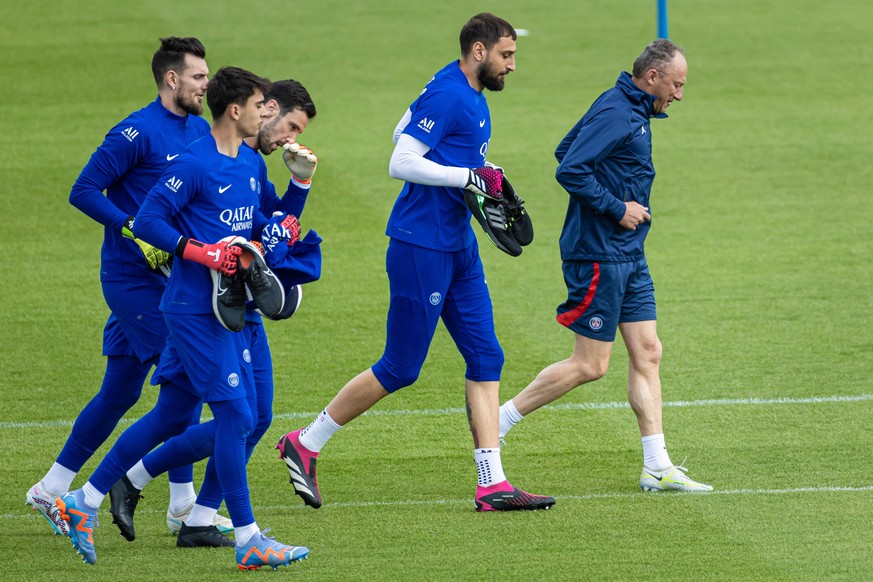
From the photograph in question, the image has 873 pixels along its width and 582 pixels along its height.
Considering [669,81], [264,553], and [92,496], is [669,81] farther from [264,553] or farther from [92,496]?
[92,496]

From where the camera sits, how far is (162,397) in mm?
5930

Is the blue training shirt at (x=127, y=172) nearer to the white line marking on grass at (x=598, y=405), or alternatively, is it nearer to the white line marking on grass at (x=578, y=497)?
the white line marking on grass at (x=578, y=497)

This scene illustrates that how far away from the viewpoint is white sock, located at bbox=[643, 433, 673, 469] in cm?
695

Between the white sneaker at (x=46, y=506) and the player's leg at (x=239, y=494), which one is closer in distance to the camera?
the player's leg at (x=239, y=494)


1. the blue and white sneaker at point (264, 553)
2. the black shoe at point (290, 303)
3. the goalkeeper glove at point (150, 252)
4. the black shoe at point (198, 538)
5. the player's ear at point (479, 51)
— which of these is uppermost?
the player's ear at point (479, 51)

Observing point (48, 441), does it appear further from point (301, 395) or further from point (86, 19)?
point (86, 19)

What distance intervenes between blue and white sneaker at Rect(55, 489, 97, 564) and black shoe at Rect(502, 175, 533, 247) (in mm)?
2328

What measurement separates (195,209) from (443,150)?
1.38 meters

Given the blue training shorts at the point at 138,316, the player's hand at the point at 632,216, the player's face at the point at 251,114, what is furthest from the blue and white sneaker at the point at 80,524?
the player's hand at the point at 632,216

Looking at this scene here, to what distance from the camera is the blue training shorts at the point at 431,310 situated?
264 inches

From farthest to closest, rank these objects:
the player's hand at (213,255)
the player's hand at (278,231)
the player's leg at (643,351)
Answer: the player's leg at (643,351), the player's hand at (278,231), the player's hand at (213,255)

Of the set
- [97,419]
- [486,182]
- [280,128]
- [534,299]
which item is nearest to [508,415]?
[486,182]

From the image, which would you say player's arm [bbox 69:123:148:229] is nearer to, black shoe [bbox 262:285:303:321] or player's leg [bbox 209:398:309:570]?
black shoe [bbox 262:285:303:321]

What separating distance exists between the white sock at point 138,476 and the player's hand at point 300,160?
1.46 metres
